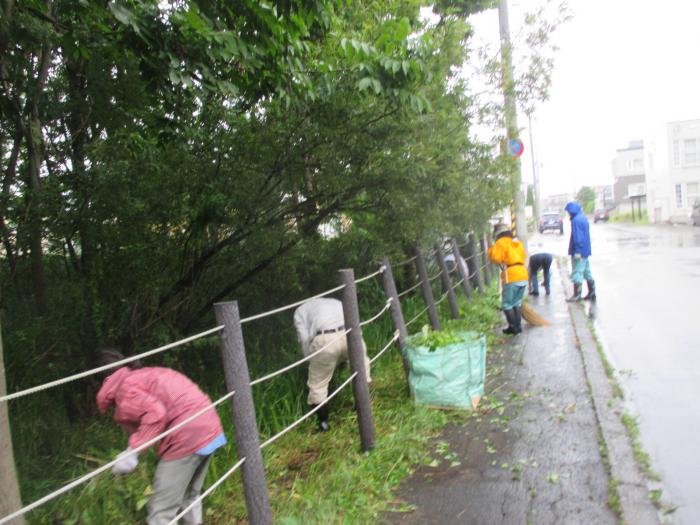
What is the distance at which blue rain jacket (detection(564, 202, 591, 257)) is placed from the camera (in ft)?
33.2

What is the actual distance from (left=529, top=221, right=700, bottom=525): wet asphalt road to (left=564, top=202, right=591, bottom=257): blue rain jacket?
3.23ft

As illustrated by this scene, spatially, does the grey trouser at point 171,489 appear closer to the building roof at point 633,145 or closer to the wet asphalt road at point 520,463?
the wet asphalt road at point 520,463

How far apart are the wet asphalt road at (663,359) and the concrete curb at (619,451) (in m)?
0.14

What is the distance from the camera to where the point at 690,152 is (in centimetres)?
4550

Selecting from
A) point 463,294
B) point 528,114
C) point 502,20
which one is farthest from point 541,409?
point 502,20

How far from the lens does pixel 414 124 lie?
16.4 ft

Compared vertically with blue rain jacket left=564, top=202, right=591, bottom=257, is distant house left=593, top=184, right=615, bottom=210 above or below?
below

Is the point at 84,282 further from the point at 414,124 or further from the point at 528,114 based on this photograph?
the point at 528,114

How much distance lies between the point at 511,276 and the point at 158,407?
5774mm

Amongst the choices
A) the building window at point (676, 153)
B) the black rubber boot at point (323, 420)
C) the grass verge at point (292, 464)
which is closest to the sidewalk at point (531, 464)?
the grass verge at point (292, 464)

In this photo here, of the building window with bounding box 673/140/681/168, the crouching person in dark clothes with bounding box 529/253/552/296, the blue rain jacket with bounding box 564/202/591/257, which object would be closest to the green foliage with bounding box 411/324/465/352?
the blue rain jacket with bounding box 564/202/591/257

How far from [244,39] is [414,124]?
5.37 ft

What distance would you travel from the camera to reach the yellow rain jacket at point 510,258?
7887mm

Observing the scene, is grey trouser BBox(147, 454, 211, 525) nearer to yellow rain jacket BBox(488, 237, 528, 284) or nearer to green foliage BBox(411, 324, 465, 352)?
green foliage BBox(411, 324, 465, 352)
